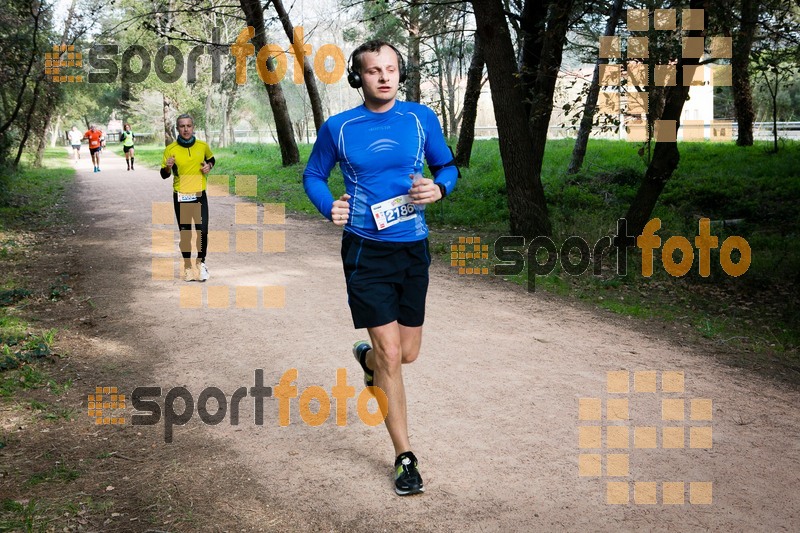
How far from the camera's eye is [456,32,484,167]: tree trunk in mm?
21328

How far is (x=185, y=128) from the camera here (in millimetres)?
9961

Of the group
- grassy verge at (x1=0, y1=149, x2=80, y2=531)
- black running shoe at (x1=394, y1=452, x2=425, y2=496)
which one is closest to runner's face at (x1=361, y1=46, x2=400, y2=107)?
black running shoe at (x1=394, y1=452, x2=425, y2=496)

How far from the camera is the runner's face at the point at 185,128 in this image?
32.7 feet

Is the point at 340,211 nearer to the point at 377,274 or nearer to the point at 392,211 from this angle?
the point at 392,211

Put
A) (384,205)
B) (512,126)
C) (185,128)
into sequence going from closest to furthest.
A: (384,205) < (185,128) < (512,126)

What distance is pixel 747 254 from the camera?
11.6 metres

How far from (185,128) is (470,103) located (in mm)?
13683

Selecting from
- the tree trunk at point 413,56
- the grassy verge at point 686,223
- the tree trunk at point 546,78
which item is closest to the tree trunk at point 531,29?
the tree trunk at point 546,78

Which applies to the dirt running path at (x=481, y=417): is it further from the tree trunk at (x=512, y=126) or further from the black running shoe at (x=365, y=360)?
the tree trunk at (x=512, y=126)

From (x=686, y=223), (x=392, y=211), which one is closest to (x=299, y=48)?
(x=686, y=223)

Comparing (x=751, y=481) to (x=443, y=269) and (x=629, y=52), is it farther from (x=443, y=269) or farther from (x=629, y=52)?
(x=629, y=52)

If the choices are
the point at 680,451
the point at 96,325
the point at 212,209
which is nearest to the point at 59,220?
the point at 212,209

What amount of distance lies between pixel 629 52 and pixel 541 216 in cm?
378

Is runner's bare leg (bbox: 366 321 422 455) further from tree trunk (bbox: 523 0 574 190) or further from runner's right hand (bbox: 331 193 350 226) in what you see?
tree trunk (bbox: 523 0 574 190)
